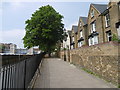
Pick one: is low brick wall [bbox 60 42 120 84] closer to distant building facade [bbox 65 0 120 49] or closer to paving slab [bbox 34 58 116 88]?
paving slab [bbox 34 58 116 88]

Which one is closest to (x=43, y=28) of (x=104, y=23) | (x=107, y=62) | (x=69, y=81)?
(x=104, y=23)

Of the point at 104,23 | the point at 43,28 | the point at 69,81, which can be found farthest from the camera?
the point at 43,28

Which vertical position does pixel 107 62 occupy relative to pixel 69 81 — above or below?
above

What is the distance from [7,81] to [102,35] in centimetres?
1680


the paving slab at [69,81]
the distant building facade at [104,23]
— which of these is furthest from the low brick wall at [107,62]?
the distant building facade at [104,23]

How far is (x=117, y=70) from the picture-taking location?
18.2ft

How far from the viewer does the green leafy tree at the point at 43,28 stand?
28.8 metres

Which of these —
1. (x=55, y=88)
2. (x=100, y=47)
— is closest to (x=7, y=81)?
(x=55, y=88)

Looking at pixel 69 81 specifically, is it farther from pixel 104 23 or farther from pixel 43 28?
pixel 43 28

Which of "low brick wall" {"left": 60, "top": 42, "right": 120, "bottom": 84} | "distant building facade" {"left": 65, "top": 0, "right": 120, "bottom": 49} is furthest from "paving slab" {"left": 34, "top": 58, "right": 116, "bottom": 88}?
"distant building facade" {"left": 65, "top": 0, "right": 120, "bottom": 49}

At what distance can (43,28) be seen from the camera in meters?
29.0

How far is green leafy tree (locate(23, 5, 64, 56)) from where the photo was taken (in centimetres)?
2883

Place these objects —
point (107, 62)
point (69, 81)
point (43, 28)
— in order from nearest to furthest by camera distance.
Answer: point (107, 62) → point (69, 81) → point (43, 28)

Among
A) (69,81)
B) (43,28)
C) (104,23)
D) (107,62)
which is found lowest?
(69,81)
